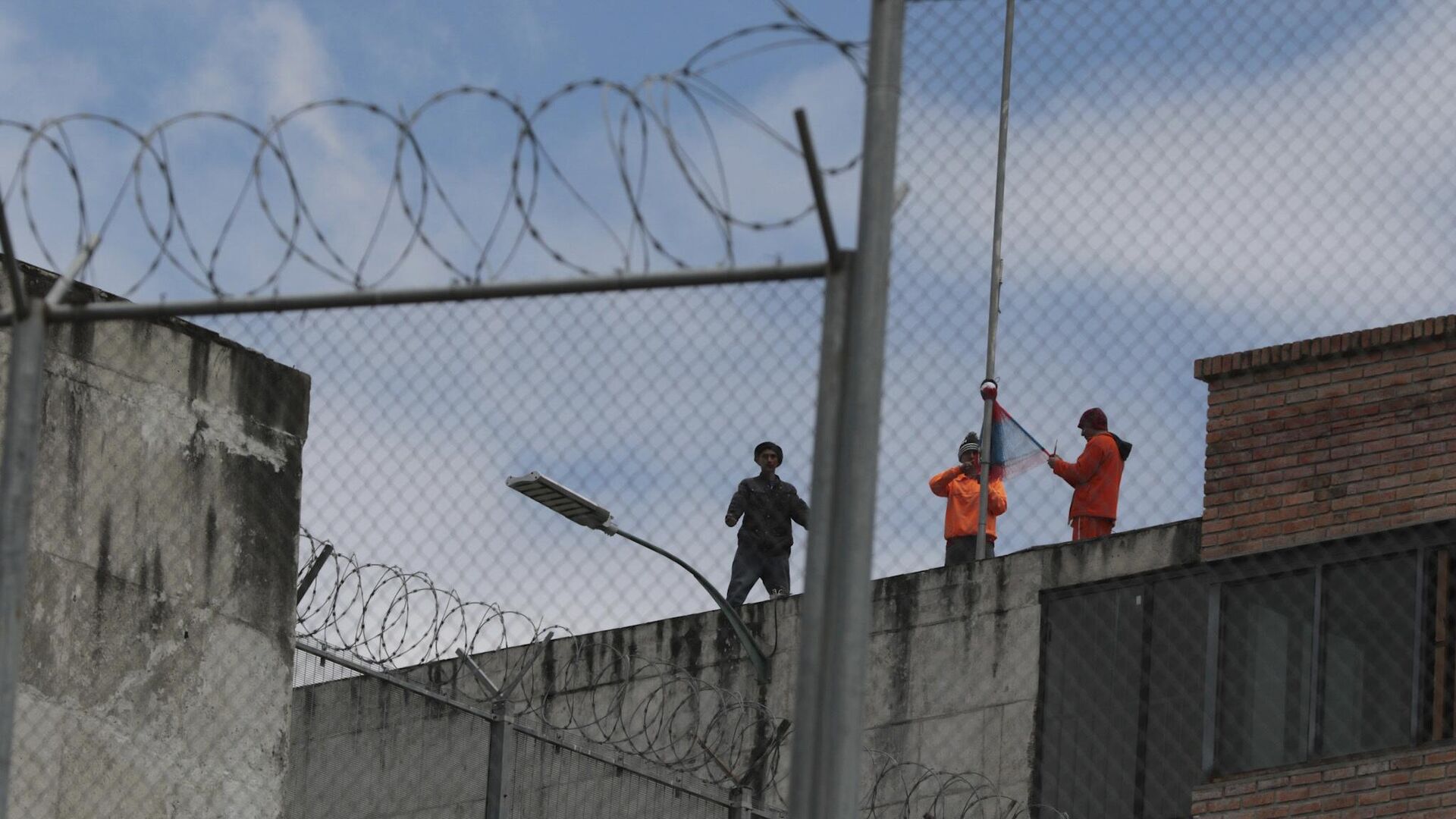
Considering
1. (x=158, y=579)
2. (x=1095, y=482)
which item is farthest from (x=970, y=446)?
(x=158, y=579)

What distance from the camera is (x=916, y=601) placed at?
19.9m

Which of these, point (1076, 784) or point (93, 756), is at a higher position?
point (1076, 784)

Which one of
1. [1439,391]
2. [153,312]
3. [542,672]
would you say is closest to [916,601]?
[542,672]

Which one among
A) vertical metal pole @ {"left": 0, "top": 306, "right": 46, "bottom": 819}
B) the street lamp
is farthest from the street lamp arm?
vertical metal pole @ {"left": 0, "top": 306, "right": 46, "bottom": 819}

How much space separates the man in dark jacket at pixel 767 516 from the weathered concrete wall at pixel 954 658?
388 mm

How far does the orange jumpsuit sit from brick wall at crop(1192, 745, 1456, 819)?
2358 millimetres

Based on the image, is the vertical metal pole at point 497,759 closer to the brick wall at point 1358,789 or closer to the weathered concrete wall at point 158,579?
the weathered concrete wall at point 158,579

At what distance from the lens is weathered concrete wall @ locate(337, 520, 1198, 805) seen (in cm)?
1911

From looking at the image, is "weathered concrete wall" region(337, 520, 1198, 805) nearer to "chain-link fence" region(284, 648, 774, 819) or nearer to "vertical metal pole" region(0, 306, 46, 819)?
"chain-link fence" region(284, 648, 774, 819)

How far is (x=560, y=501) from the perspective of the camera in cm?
1369

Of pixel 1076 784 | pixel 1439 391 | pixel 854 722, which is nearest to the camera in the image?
pixel 854 722

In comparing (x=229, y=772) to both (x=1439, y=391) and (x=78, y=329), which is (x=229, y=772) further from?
(x=1439, y=391)

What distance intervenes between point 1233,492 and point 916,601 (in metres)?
3.53

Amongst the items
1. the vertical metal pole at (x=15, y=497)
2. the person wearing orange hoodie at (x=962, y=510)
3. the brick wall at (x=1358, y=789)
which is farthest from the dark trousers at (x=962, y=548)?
the vertical metal pole at (x=15, y=497)
